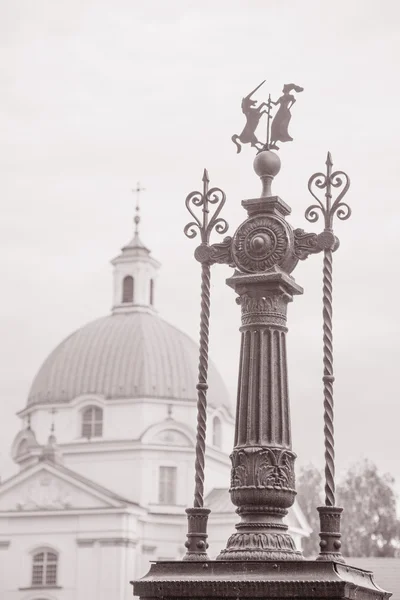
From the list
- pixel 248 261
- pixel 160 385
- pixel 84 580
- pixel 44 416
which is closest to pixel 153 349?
pixel 160 385

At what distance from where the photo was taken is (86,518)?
53469mm

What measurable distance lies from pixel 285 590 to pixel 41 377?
168 feet

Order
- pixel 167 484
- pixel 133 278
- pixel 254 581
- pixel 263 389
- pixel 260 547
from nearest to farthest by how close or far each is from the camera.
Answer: pixel 254 581
pixel 260 547
pixel 263 389
pixel 167 484
pixel 133 278

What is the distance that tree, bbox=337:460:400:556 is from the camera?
6756cm

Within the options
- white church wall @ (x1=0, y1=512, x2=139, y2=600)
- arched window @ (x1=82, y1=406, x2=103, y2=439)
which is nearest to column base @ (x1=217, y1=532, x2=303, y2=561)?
white church wall @ (x1=0, y1=512, x2=139, y2=600)

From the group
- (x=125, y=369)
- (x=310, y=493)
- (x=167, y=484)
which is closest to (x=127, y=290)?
(x=125, y=369)

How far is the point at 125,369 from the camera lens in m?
57.6

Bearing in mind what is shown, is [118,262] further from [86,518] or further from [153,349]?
[86,518]

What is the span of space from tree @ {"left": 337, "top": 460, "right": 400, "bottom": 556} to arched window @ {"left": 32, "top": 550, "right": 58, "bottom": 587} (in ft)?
60.4

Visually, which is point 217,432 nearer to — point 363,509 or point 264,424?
point 363,509

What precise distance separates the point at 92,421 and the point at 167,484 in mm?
4107

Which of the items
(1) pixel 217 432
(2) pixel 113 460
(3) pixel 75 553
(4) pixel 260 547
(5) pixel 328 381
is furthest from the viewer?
(1) pixel 217 432

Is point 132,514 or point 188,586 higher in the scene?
point 132,514

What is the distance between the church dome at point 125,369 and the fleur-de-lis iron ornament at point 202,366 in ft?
153
